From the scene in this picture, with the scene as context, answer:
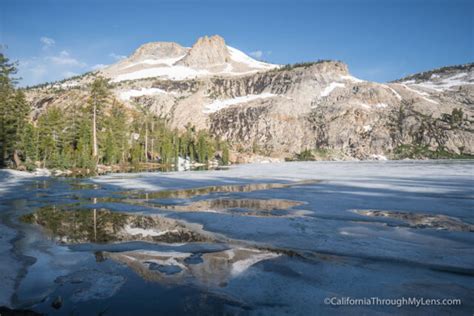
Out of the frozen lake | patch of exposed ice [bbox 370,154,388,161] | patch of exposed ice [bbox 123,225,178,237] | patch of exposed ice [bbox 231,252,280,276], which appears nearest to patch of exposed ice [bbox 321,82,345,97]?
patch of exposed ice [bbox 370,154,388,161]

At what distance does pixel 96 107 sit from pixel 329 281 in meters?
53.5

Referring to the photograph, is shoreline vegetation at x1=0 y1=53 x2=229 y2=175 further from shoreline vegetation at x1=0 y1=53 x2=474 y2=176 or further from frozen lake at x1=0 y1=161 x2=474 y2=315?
frozen lake at x1=0 y1=161 x2=474 y2=315

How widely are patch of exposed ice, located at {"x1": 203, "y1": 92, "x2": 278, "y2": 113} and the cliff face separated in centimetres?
65

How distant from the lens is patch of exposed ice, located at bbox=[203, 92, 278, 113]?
171 metres

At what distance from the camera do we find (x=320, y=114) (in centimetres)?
16062

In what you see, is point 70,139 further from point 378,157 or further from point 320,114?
point 320,114

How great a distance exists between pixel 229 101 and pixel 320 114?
5666cm

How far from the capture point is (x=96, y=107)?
1972 inches

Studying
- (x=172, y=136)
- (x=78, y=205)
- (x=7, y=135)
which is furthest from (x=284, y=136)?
(x=78, y=205)

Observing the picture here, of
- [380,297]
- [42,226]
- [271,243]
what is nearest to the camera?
[380,297]

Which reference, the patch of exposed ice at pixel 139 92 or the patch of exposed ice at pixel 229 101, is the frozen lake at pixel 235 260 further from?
the patch of exposed ice at pixel 139 92

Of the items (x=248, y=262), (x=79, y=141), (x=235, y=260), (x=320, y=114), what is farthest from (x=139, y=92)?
(x=248, y=262)

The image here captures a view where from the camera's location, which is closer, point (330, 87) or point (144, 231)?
point (144, 231)

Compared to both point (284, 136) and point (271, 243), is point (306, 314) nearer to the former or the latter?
point (271, 243)
